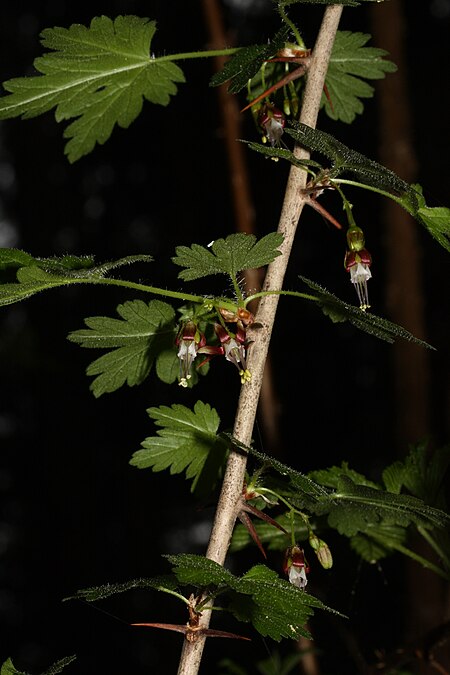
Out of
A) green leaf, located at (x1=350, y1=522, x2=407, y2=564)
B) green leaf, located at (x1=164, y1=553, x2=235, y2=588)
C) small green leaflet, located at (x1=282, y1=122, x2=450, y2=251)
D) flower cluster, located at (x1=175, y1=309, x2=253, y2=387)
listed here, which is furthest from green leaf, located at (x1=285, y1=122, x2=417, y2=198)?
green leaf, located at (x1=350, y1=522, x2=407, y2=564)

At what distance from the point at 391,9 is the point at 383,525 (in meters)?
2.71

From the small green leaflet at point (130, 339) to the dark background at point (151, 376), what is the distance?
3.00 metres

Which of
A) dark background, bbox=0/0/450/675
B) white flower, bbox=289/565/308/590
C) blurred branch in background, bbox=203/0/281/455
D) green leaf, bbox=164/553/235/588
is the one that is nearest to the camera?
green leaf, bbox=164/553/235/588

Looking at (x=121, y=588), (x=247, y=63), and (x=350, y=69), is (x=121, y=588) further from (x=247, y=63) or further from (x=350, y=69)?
(x=350, y=69)

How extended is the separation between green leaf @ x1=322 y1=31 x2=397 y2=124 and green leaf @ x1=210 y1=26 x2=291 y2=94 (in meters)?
0.40

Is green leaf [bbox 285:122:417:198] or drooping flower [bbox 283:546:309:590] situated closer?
green leaf [bbox 285:122:417:198]

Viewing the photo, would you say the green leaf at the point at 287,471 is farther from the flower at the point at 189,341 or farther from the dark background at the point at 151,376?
the dark background at the point at 151,376

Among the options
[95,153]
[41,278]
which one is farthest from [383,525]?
[95,153]

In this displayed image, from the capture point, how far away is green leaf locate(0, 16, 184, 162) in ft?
4.07

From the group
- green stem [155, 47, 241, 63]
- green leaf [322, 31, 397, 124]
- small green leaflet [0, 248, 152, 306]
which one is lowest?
small green leaflet [0, 248, 152, 306]

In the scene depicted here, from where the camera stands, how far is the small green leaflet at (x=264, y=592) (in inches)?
36.3

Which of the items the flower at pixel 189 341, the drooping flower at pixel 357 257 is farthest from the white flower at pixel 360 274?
the flower at pixel 189 341

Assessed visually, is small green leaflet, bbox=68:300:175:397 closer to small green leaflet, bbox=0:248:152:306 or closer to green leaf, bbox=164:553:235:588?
small green leaflet, bbox=0:248:152:306

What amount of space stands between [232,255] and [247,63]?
24cm
